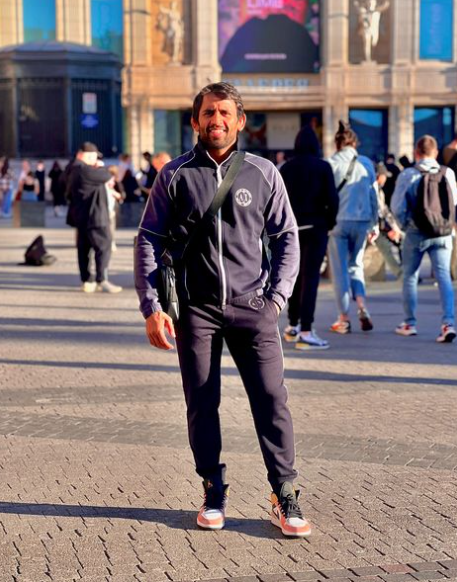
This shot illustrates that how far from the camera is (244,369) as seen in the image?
5.77m

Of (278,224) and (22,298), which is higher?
(278,224)

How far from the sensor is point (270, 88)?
56.2 m

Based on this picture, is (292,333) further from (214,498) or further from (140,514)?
(214,498)

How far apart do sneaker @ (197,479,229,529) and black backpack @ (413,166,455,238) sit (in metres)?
6.38

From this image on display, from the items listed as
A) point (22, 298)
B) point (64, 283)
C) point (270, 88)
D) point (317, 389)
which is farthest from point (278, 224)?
point (270, 88)

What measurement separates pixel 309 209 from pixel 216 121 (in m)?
5.87

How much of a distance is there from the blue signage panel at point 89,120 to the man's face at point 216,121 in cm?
3952

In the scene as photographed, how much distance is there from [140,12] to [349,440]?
50934 millimetres

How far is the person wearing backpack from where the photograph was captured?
1182 centimetres

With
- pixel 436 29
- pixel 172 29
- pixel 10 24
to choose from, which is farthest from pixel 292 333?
pixel 10 24

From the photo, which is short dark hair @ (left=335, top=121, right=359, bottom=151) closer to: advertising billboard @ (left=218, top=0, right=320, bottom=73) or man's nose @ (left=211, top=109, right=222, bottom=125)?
man's nose @ (left=211, top=109, right=222, bottom=125)

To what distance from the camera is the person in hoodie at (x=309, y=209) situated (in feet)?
37.1

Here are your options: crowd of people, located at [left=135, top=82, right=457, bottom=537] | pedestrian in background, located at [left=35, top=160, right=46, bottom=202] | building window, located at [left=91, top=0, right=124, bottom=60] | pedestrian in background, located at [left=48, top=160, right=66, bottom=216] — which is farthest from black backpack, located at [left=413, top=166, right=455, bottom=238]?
building window, located at [left=91, top=0, right=124, bottom=60]

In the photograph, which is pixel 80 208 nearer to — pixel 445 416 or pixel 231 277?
pixel 445 416
